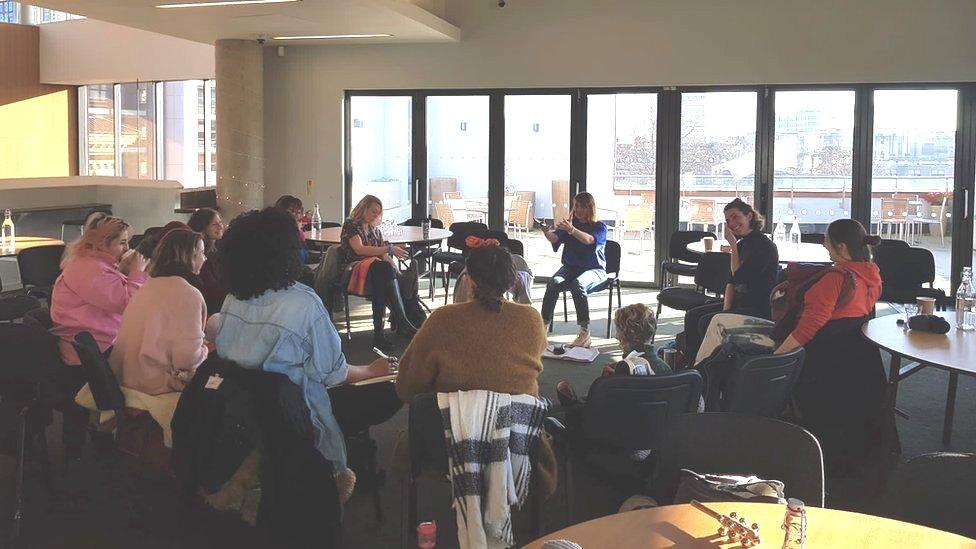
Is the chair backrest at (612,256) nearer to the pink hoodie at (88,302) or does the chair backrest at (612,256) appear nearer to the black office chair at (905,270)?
the black office chair at (905,270)

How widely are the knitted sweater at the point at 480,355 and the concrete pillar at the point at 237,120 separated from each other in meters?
8.26

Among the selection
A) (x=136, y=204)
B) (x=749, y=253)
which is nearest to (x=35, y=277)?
(x=136, y=204)

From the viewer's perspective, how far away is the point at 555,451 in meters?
3.80

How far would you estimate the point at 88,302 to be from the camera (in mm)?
4402

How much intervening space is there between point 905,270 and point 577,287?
266cm

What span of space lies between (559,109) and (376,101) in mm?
2383

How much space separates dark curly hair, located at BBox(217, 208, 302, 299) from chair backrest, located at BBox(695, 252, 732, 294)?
4.38 metres

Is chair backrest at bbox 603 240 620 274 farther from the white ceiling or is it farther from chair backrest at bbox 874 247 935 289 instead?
the white ceiling

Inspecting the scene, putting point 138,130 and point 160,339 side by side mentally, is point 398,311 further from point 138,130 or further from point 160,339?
point 138,130

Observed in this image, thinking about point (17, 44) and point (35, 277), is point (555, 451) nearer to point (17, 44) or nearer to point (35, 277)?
point (35, 277)

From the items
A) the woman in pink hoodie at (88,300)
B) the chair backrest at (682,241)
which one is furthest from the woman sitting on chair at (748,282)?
the woman in pink hoodie at (88,300)

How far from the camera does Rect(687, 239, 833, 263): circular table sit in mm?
7059

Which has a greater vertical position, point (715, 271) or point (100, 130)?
point (100, 130)

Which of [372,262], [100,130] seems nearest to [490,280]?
[372,262]
